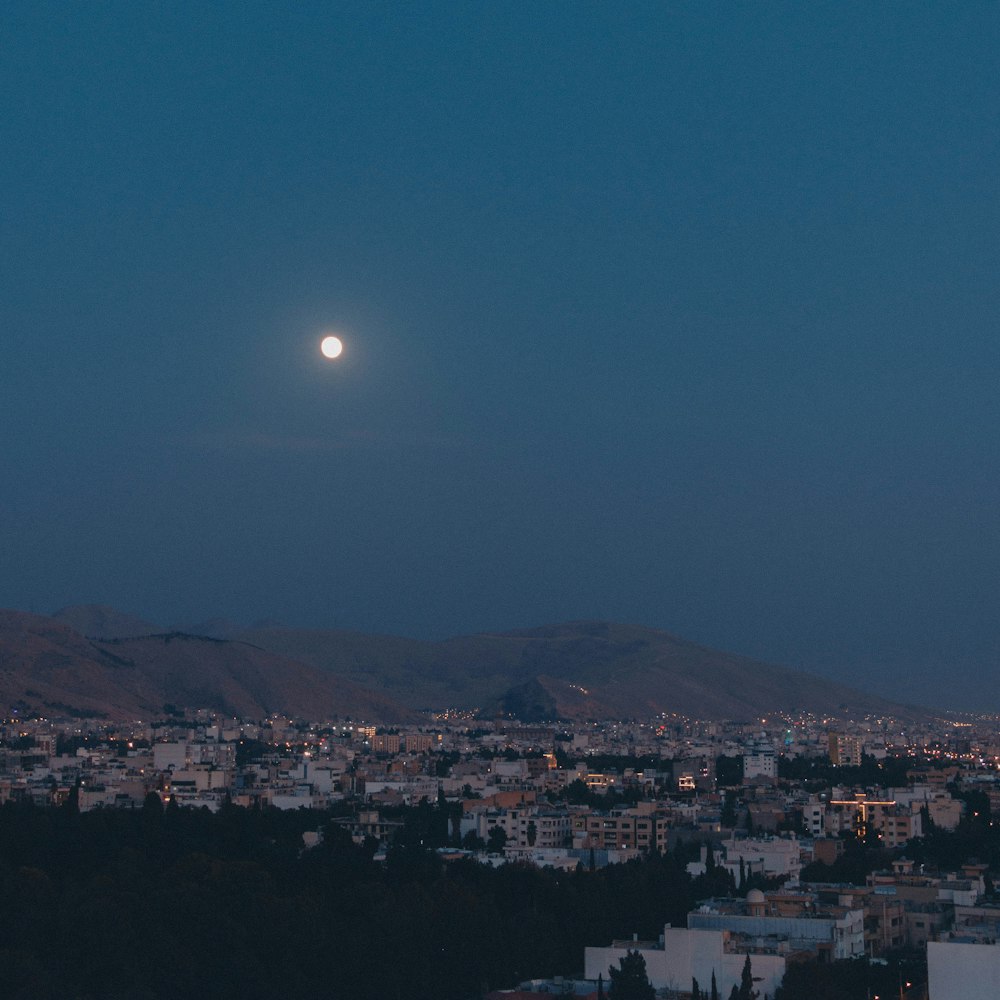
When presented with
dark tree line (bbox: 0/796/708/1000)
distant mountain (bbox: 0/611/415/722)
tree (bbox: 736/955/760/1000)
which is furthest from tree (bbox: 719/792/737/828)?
distant mountain (bbox: 0/611/415/722)

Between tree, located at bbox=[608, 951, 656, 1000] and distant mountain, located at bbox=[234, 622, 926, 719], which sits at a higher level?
distant mountain, located at bbox=[234, 622, 926, 719]

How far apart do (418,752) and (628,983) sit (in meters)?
68.7

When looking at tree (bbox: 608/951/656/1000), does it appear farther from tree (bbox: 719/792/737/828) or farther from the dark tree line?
tree (bbox: 719/792/737/828)

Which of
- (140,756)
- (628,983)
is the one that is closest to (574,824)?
(628,983)

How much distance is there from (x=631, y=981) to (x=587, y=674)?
513 feet

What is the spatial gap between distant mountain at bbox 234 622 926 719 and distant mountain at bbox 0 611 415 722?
17418 millimetres

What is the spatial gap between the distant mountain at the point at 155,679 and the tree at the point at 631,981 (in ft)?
296

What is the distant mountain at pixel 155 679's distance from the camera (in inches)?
4552

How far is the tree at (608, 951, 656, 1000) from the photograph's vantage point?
71.5 ft

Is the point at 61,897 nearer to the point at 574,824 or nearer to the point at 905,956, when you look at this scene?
the point at 905,956

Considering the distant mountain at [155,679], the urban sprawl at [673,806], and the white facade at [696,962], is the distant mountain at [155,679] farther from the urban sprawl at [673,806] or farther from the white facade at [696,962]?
the white facade at [696,962]

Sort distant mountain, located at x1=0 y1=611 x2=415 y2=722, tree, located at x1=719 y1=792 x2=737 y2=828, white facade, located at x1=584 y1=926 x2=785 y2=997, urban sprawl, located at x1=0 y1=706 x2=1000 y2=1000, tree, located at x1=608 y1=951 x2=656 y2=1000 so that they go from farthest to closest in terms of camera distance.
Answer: distant mountain, located at x1=0 y1=611 x2=415 y2=722 < tree, located at x1=719 y1=792 x2=737 y2=828 < urban sprawl, located at x1=0 y1=706 x2=1000 y2=1000 < white facade, located at x1=584 y1=926 x2=785 y2=997 < tree, located at x1=608 y1=951 x2=656 y2=1000

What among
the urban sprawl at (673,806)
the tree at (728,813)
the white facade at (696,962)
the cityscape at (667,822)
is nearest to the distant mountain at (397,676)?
the urban sprawl at (673,806)

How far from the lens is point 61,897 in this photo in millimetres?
26000
